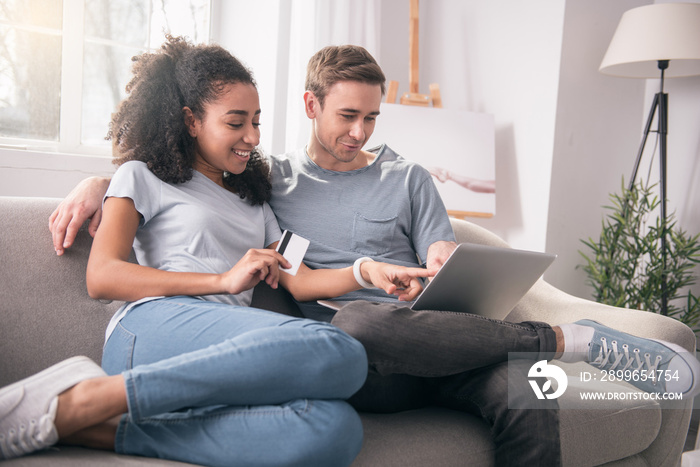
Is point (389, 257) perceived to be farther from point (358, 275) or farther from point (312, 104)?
point (312, 104)

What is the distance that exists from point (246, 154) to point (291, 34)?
1.55 m

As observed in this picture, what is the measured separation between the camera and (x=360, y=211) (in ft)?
5.36

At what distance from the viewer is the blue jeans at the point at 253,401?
36.4 inches

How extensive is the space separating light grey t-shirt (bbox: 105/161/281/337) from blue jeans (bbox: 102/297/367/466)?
32 cm

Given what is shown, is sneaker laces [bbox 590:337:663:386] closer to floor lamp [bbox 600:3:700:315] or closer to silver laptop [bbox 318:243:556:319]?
silver laptop [bbox 318:243:556:319]

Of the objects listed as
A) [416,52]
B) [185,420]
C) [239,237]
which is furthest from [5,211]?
[416,52]

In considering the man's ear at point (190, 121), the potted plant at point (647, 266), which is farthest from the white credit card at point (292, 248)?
the potted plant at point (647, 266)

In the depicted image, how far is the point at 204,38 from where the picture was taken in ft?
9.84

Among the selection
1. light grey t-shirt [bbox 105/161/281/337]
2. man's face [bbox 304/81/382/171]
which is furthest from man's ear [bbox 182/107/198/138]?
man's face [bbox 304/81/382/171]

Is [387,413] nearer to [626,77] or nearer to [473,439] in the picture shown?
[473,439]

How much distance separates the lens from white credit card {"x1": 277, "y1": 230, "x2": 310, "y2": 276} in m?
1.25

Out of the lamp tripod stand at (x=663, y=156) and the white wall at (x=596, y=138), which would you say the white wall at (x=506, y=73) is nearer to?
the white wall at (x=596, y=138)

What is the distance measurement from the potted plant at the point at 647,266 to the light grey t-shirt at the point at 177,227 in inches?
75.7

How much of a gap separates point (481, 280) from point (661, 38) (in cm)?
185
